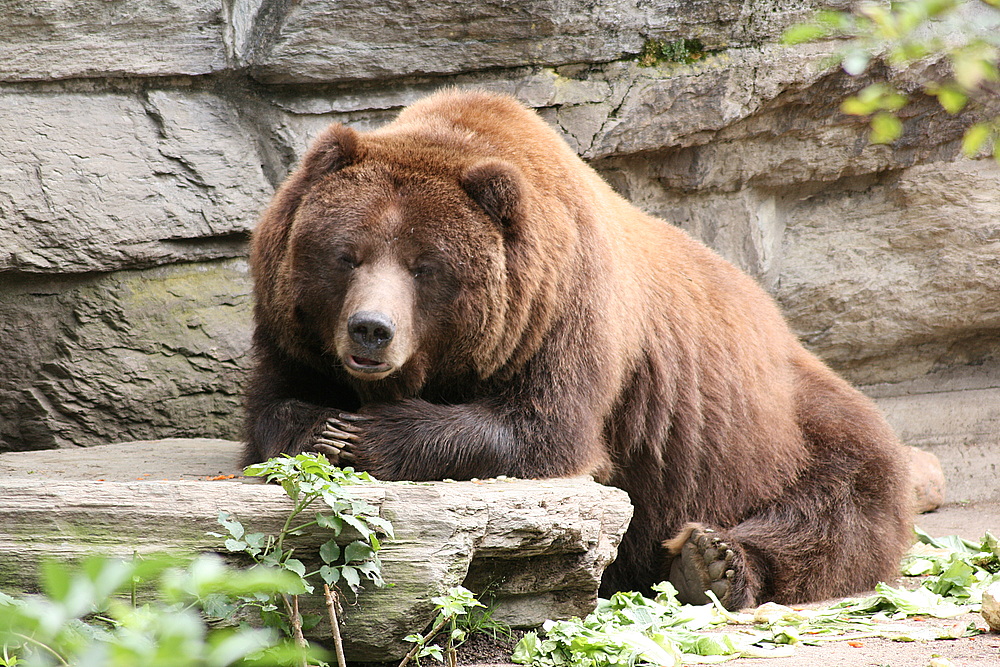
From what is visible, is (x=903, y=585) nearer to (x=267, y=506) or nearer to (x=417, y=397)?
(x=417, y=397)

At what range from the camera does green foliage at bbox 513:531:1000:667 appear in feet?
10.6

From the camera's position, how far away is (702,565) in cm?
473

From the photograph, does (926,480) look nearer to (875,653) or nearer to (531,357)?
(875,653)

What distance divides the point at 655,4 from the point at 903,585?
334cm

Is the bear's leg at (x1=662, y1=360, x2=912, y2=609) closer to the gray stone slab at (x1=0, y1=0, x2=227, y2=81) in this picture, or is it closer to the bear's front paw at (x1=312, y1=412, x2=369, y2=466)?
the bear's front paw at (x1=312, y1=412, x2=369, y2=466)

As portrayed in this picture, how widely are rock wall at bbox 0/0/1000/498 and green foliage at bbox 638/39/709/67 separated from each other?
0.02 metres

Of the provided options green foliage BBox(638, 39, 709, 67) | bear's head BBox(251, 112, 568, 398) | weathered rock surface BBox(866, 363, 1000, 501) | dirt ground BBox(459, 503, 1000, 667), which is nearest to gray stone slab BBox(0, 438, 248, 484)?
bear's head BBox(251, 112, 568, 398)

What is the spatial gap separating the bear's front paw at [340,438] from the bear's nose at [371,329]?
41 cm

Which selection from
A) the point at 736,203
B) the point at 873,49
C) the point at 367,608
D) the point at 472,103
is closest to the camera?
the point at 367,608

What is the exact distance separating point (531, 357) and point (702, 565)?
130 cm

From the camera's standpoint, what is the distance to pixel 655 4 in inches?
240

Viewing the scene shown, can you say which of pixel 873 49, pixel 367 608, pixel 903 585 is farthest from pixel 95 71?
pixel 903 585

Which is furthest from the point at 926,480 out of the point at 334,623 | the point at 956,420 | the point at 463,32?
the point at 334,623

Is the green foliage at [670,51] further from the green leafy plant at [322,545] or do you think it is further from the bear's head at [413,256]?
the green leafy plant at [322,545]
